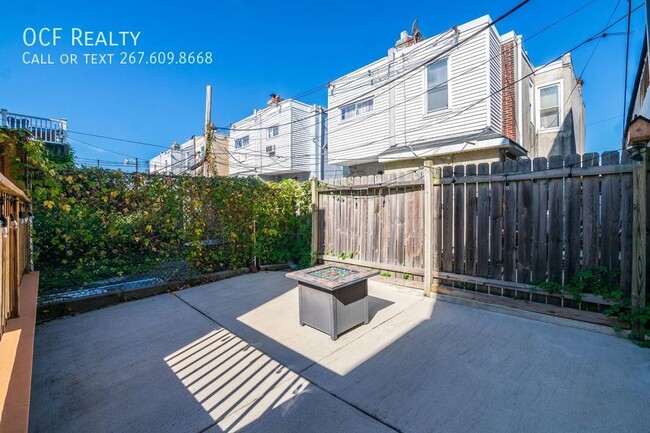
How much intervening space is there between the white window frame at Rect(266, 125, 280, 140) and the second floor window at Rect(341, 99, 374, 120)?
639 cm

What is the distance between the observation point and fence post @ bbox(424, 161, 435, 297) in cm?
447

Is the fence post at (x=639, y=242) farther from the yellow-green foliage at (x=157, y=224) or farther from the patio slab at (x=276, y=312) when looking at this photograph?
the yellow-green foliage at (x=157, y=224)

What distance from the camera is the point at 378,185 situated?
5.25m

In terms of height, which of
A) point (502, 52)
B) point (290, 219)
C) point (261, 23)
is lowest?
point (290, 219)

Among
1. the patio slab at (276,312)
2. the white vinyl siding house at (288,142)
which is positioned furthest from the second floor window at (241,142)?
the patio slab at (276,312)

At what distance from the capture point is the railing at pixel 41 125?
33.4 ft

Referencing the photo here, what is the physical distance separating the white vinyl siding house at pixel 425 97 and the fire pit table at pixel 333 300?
18.7ft

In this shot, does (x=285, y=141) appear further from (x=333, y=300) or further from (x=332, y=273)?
(x=333, y=300)

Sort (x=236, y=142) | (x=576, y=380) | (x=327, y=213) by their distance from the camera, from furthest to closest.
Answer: (x=236, y=142) < (x=327, y=213) < (x=576, y=380)

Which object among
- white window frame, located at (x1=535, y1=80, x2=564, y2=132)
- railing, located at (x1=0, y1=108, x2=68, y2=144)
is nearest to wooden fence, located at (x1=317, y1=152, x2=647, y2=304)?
white window frame, located at (x1=535, y1=80, x2=564, y2=132)

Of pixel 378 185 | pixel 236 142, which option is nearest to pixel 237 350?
pixel 378 185

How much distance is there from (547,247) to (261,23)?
Result: 935cm

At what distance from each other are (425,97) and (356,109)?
316 cm

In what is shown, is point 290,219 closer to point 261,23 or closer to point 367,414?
point 367,414
